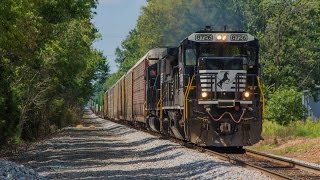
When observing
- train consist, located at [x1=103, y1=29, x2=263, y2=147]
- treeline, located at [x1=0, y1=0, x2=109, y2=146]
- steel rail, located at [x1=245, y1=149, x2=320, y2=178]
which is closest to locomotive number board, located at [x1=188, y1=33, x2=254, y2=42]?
train consist, located at [x1=103, y1=29, x2=263, y2=147]

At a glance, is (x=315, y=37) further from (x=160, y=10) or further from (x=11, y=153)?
(x=11, y=153)

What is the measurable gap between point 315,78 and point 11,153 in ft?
125

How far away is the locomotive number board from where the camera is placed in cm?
1933

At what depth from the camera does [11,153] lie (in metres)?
23.1

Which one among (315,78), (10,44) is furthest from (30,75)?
(315,78)

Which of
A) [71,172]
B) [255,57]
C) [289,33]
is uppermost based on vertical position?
[289,33]

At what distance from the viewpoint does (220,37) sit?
63.4ft

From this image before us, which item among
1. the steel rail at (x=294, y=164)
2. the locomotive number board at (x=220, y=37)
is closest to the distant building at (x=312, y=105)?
the steel rail at (x=294, y=164)

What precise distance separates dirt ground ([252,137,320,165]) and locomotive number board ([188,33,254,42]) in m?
4.33

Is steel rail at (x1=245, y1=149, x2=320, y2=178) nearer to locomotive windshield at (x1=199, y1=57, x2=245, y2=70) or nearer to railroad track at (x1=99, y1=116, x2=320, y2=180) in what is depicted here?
railroad track at (x1=99, y1=116, x2=320, y2=180)

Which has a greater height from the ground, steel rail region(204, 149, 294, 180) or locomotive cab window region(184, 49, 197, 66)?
locomotive cab window region(184, 49, 197, 66)

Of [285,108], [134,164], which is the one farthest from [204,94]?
[285,108]

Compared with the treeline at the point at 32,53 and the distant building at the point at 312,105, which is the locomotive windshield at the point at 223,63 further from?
the distant building at the point at 312,105

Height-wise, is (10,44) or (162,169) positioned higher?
(10,44)
